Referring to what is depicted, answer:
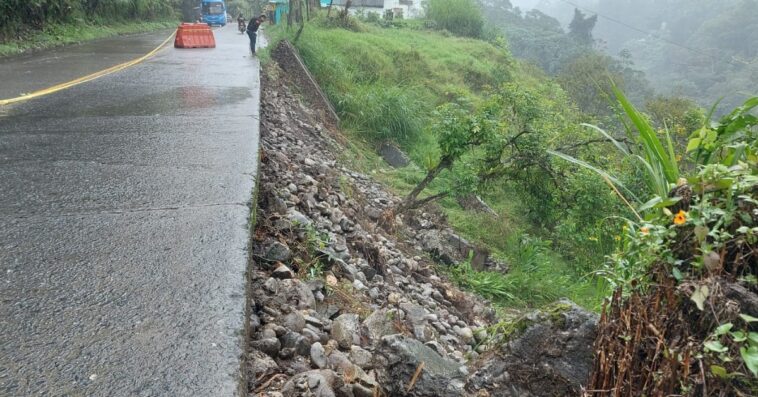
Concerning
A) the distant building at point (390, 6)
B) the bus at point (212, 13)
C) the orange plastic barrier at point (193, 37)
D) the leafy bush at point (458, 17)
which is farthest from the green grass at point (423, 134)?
the distant building at point (390, 6)

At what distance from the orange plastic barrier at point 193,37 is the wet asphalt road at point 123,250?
11.4m

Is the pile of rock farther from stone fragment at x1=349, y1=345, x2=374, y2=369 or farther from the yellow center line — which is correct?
the yellow center line

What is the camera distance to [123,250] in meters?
2.78

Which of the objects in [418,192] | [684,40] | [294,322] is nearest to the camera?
[294,322]

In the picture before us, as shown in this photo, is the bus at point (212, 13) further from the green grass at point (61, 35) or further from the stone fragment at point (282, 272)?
the stone fragment at point (282, 272)

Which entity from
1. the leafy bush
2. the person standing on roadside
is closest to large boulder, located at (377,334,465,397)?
the person standing on roadside

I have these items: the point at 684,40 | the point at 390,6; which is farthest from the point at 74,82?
the point at 684,40

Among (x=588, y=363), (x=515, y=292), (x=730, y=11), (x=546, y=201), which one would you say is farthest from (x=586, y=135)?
(x=730, y=11)

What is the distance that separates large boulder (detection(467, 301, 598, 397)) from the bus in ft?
126

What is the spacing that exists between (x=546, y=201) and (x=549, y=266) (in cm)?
107

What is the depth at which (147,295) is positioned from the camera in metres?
2.37

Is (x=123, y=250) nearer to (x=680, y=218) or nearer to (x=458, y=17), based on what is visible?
(x=680, y=218)

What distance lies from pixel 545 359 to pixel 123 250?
7.12 feet

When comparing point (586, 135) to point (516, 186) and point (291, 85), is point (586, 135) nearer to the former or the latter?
point (516, 186)
